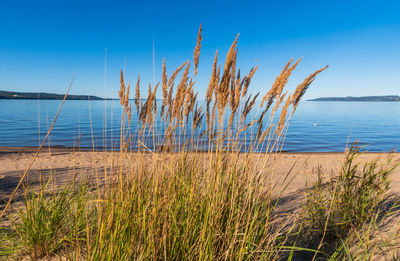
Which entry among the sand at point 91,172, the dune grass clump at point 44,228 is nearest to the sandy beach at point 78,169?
the sand at point 91,172

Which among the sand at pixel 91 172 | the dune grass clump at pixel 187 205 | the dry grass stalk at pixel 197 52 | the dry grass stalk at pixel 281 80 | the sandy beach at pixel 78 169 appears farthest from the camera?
the sandy beach at pixel 78 169

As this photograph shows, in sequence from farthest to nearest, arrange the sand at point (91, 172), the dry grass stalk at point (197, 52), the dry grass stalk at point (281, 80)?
the sand at point (91, 172) → the dry grass stalk at point (197, 52) → the dry grass stalk at point (281, 80)

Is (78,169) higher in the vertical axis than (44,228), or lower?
lower

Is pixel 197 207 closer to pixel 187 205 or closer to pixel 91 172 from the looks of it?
pixel 187 205

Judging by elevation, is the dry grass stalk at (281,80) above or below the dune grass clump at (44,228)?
above

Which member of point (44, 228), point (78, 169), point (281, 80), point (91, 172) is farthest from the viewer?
point (78, 169)

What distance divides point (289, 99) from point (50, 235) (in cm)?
256

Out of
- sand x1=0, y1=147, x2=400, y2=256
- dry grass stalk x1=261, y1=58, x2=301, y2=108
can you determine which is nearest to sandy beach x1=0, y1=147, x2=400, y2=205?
sand x1=0, y1=147, x2=400, y2=256

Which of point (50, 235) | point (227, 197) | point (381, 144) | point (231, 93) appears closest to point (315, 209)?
point (227, 197)

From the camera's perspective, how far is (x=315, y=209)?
2553mm

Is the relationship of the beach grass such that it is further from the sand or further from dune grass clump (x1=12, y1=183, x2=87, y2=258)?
the sand

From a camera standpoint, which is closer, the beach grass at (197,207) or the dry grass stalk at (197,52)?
the beach grass at (197,207)

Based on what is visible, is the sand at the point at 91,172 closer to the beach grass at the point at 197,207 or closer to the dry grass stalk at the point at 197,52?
the beach grass at the point at 197,207

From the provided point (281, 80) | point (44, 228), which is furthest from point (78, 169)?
point (281, 80)
